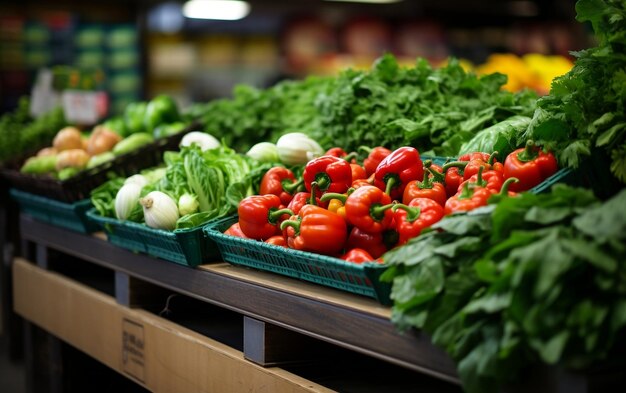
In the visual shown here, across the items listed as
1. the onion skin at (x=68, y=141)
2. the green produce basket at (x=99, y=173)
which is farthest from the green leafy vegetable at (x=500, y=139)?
the onion skin at (x=68, y=141)

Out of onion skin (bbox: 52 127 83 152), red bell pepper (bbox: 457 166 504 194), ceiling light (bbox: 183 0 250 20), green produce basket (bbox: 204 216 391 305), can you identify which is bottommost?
green produce basket (bbox: 204 216 391 305)

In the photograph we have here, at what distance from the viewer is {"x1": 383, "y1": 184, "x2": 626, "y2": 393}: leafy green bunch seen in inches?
57.4

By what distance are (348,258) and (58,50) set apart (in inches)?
273

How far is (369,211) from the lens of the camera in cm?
212

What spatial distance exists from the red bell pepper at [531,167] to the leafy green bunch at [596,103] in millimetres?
30

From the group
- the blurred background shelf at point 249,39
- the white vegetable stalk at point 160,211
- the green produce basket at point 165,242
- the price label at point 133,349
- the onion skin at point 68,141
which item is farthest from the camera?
the blurred background shelf at point 249,39

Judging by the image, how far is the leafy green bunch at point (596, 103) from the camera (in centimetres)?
190

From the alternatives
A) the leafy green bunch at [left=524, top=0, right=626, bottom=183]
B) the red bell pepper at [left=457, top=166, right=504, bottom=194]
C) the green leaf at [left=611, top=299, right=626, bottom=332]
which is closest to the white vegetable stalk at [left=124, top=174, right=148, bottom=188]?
the red bell pepper at [left=457, top=166, right=504, bottom=194]

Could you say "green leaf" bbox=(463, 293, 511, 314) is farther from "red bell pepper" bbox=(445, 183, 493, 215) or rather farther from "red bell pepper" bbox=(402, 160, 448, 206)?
"red bell pepper" bbox=(402, 160, 448, 206)

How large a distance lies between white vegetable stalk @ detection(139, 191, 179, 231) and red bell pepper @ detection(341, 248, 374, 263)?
0.93m

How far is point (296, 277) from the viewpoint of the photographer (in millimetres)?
2271

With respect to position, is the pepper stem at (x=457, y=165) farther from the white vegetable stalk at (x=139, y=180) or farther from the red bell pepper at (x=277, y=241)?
the white vegetable stalk at (x=139, y=180)

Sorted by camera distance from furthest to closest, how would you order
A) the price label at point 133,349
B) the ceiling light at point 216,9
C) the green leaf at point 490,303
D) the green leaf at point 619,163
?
the ceiling light at point 216,9 → the price label at point 133,349 → the green leaf at point 619,163 → the green leaf at point 490,303

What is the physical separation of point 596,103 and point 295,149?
1.35 meters
